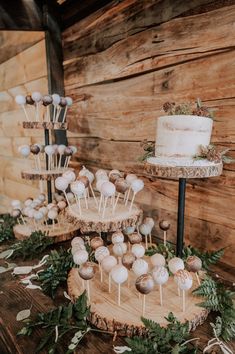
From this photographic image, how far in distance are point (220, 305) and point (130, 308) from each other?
316mm

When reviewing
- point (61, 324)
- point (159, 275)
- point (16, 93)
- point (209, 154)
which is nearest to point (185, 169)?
point (209, 154)

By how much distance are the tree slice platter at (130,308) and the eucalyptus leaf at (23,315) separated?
0.54 ft

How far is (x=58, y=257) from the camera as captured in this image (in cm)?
136

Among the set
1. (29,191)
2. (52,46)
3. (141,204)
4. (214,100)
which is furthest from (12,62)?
(214,100)

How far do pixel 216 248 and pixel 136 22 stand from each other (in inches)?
47.9

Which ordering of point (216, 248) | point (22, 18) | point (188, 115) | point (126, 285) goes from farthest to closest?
point (22, 18) → point (216, 248) → point (126, 285) → point (188, 115)

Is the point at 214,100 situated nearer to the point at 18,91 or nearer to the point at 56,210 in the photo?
the point at 56,210

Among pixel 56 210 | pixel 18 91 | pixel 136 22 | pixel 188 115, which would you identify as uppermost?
pixel 136 22

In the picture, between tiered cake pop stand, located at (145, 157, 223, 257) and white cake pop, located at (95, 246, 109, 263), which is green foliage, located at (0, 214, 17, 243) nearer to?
white cake pop, located at (95, 246, 109, 263)

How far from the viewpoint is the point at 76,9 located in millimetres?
1943

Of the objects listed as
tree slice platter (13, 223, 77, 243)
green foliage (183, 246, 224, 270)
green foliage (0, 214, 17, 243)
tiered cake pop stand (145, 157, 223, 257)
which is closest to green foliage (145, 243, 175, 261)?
green foliage (183, 246, 224, 270)

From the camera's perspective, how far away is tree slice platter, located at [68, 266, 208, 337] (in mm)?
935

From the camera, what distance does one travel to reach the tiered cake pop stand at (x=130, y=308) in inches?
36.8

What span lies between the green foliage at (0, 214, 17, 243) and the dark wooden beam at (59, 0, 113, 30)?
1.42m
